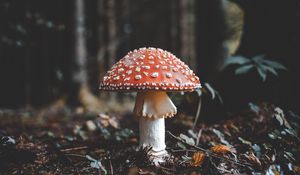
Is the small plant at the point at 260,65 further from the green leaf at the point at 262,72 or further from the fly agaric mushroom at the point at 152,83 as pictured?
the fly agaric mushroom at the point at 152,83

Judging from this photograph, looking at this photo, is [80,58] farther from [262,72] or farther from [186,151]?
[186,151]

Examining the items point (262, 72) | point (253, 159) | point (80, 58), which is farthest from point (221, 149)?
point (80, 58)

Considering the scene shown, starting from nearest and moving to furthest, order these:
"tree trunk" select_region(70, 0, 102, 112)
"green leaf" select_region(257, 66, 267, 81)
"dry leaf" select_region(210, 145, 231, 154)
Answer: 1. "dry leaf" select_region(210, 145, 231, 154)
2. "green leaf" select_region(257, 66, 267, 81)
3. "tree trunk" select_region(70, 0, 102, 112)

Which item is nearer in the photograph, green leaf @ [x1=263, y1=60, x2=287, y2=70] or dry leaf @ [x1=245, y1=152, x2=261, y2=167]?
dry leaf @ [x1=245, y1=152, x2=261, y2=167]

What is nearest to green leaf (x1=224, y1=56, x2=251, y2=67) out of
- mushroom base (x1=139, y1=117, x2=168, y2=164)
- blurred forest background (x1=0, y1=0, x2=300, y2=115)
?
blurred forest background (x1=0, y1=0, x2=300, y2=115)

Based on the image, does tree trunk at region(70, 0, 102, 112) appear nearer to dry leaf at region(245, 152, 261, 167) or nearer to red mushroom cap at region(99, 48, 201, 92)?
red mushroom cap at region(99, 48, 201, 92)

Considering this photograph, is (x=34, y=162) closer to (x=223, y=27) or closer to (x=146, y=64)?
(x=146, y=64)

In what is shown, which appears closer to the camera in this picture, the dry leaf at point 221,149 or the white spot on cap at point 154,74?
the white spot on cap at point 154,74

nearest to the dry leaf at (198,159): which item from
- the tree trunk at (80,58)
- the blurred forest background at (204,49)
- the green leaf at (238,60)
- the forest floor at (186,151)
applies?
the forest floor at (186,151)
